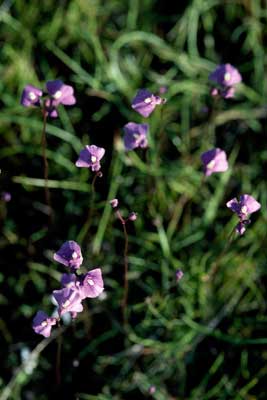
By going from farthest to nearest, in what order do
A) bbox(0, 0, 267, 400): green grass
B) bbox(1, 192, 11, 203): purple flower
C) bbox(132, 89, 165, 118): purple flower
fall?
bbox(1, 192, 11, 203): purple flower < bbox(0, 0, 267, 400): green grass < bbox(132, 89, 165, 118): purple flower

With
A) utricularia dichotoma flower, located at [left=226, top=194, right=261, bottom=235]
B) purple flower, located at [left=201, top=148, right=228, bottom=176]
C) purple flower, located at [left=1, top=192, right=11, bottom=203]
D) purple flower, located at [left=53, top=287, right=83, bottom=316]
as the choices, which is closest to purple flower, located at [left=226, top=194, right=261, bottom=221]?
utricularia dichotoma flower, located at [left=226, top=194, right=261, bottom=235]

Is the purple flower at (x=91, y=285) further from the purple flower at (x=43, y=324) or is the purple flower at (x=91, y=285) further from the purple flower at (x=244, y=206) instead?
the purple flower at (x=244, y=206)

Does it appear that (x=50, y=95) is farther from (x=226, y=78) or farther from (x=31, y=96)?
(x=226, y=78)

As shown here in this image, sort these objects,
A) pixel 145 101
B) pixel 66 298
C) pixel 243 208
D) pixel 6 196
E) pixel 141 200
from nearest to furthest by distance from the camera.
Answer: pixel 66 298 → pixel 243 208 → pixel 145 101 → pixel 6 196 → pixel 141 200

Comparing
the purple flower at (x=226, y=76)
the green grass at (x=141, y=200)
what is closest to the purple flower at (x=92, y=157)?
the green grass at (x=141, y=200)

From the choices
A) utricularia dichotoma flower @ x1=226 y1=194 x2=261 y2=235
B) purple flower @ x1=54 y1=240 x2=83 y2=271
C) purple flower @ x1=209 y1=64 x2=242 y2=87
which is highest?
purple flower @ x1=209 y1=64 x2=242 y2=87

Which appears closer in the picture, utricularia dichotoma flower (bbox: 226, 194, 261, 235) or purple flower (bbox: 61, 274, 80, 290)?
purple flower (bbox: 61, 274, 80, 290)

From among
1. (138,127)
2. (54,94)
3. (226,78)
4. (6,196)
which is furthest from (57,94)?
(226,78)

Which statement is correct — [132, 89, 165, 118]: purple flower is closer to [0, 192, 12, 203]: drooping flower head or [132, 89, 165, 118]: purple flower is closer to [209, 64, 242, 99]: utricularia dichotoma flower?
[209, 64, 242, 99]: utricularia dichotoma flower
